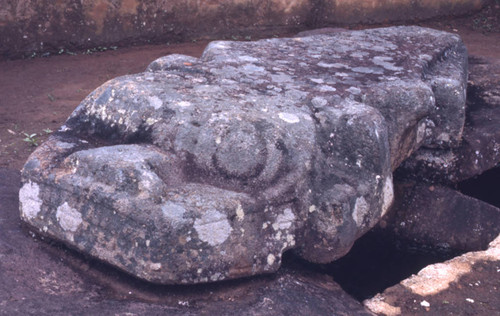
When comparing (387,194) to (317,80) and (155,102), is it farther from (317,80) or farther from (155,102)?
(155,102)

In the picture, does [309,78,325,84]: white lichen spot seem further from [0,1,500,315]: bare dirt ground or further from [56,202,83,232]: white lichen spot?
[56,202,83,232]: white lichen spot

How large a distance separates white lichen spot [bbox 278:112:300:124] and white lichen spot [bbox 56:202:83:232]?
35.3 inches

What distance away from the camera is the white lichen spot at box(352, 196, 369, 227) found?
7.44 feet

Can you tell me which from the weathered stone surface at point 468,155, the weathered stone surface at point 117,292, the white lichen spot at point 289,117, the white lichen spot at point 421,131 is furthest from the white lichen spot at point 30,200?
the weathered stone surface at point 468,155

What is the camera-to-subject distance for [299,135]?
229cm

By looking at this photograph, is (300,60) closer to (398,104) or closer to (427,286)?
(398,104)

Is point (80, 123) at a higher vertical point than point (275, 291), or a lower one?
higher

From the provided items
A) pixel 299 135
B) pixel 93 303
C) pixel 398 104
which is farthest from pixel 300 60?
pixel 93 303

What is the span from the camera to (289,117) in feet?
7.75

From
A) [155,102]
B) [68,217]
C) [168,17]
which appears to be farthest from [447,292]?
[168,17]

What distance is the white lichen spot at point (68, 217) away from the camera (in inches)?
81.6

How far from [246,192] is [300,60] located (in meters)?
1.31

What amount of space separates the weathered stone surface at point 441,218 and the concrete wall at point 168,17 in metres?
3.79

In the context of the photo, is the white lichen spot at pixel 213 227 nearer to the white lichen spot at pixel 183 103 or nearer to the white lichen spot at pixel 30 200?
the white lichen spot at pixel 183 103
